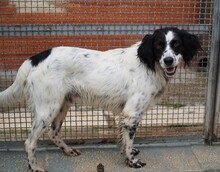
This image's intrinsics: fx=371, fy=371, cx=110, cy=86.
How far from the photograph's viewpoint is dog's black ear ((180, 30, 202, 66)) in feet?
11.8

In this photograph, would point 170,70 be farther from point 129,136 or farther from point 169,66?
point 129,136

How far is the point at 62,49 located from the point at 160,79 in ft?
3.38

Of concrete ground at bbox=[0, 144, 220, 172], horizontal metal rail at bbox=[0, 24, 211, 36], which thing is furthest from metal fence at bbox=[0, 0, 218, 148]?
concrete ground at bbox=[0, 144, 220, 172]

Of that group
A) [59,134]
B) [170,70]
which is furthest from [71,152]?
[170,70]

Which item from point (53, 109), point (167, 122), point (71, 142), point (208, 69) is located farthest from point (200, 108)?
point (53, 109)

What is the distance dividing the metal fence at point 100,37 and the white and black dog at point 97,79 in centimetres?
44

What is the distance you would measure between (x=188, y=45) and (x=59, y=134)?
5.59ft

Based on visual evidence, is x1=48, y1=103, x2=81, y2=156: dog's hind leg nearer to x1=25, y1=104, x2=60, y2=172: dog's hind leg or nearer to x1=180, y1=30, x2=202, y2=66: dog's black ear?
x1=25, y1=104, x2=60, y2=172: dog's hind leg

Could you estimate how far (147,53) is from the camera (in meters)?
3.54

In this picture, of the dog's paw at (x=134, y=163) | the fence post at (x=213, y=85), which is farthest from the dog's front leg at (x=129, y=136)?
the fence post at (x=213, y=85)

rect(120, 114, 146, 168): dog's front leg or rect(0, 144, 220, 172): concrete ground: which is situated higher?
rect(120, 114, 146, 168): dog's front leg

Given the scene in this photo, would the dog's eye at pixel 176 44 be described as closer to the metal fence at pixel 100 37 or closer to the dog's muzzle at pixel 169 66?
the dog's muzzle at pixel 169 66

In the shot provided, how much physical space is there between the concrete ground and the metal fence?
0.20 m

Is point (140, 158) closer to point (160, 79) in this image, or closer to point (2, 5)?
point (160, 79)
